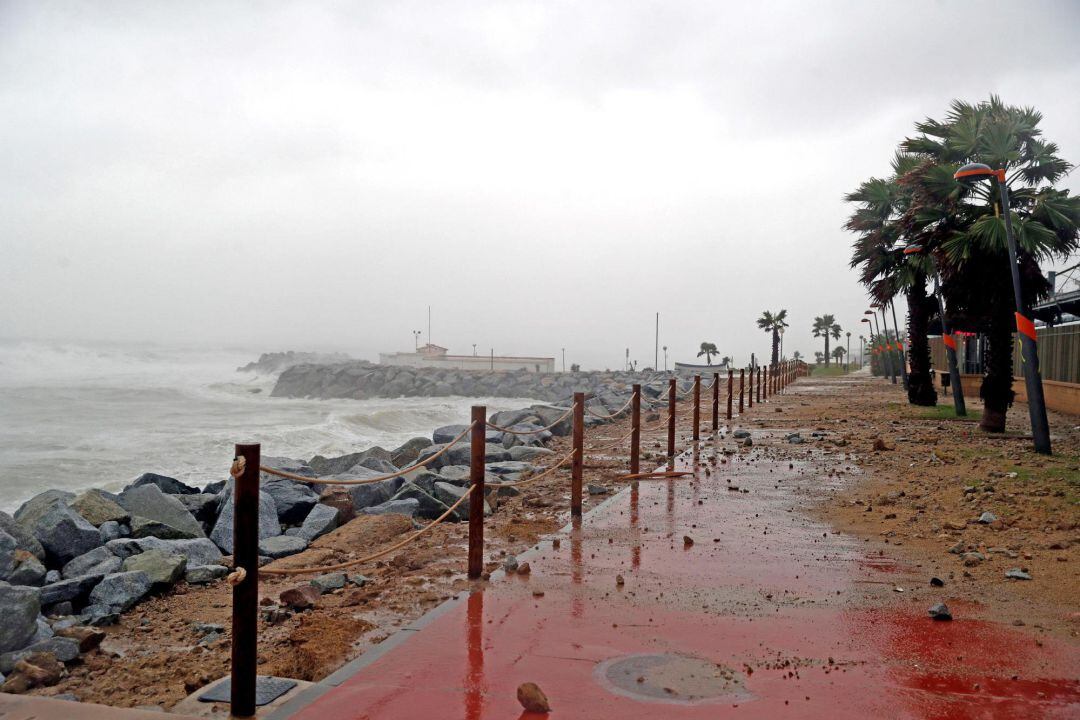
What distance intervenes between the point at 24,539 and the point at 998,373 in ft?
47.1

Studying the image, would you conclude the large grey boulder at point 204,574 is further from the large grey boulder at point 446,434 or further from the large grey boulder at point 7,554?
the large grey boulder at point 446,434

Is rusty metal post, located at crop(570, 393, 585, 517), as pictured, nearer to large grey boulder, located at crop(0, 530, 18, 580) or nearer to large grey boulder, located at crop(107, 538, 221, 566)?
large grey boulder, located at crop(107, 538, 221, 566)

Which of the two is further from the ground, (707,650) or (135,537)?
(707,650)

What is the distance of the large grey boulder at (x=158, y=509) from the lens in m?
8.20

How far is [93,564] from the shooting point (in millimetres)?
6547

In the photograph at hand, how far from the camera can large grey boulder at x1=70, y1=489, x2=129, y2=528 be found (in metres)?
8.01

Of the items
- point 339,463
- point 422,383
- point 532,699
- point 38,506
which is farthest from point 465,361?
point 532,699

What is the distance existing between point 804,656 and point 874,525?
368cm

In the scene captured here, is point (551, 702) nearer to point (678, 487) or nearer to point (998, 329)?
point (678, 487)

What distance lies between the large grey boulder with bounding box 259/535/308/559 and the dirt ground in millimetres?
154

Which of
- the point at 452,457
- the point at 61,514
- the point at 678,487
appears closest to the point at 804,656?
the point at 678,487

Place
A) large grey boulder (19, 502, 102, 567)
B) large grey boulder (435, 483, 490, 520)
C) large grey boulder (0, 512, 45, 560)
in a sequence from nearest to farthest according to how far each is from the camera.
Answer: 1. large grey boulder (0, 512, 45, 560)
2. large grey boulder (19, 502, 102, 567)
3. large grey boulder (435, 483, 490, 520)

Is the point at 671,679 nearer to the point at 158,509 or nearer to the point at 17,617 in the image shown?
the point at 17,617

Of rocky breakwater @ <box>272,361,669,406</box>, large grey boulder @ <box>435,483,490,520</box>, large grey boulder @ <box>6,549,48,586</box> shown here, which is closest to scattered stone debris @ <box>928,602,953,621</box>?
large grey boulder @ <box>435,483,490,520</box>
